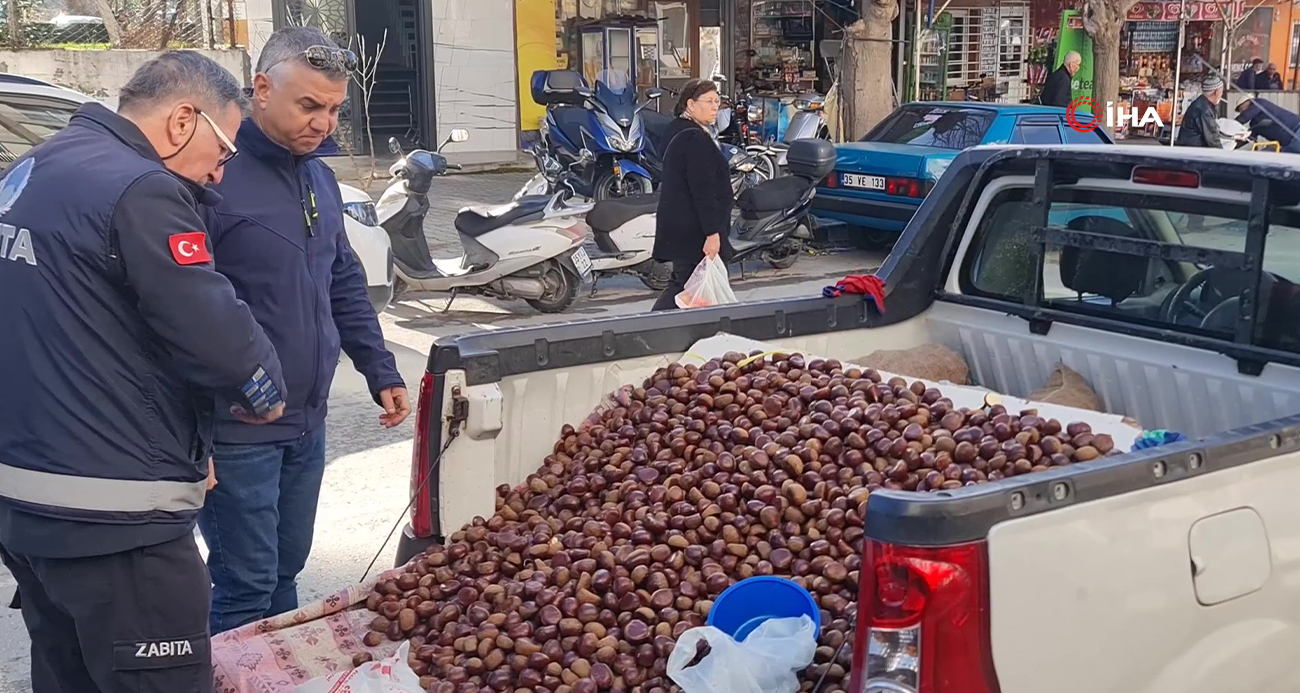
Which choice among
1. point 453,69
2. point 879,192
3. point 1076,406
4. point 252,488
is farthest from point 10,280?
point 453,69

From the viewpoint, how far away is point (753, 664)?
2.57 metres

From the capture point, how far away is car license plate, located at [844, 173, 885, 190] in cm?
1212

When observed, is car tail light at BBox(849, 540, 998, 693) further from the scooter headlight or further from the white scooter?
the white scooter

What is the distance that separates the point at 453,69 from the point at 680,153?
35.6ft

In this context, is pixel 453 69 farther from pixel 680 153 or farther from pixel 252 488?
pixel 252 488

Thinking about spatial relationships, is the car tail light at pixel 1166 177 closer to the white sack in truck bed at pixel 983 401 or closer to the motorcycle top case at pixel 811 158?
the white sack in truck bed at pixel 983 401

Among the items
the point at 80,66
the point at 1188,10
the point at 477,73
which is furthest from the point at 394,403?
the point at 1188,10

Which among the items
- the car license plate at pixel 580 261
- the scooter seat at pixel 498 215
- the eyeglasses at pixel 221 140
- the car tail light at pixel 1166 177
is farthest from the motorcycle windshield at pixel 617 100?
the eyeglasses at pixel 221 140

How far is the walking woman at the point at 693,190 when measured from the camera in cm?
732

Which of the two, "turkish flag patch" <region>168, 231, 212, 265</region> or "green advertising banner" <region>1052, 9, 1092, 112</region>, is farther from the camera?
"green advertising banner" <region>1052, 9, 1092, 112</region>

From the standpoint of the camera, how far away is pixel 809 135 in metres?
14.2

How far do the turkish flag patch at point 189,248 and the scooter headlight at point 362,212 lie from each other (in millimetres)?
5874

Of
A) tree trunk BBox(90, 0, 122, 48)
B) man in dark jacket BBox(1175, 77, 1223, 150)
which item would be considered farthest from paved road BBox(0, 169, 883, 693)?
tree trunk BBox(90, 0, 122, 48)

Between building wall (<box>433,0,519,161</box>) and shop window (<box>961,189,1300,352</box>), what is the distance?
1388 cm
